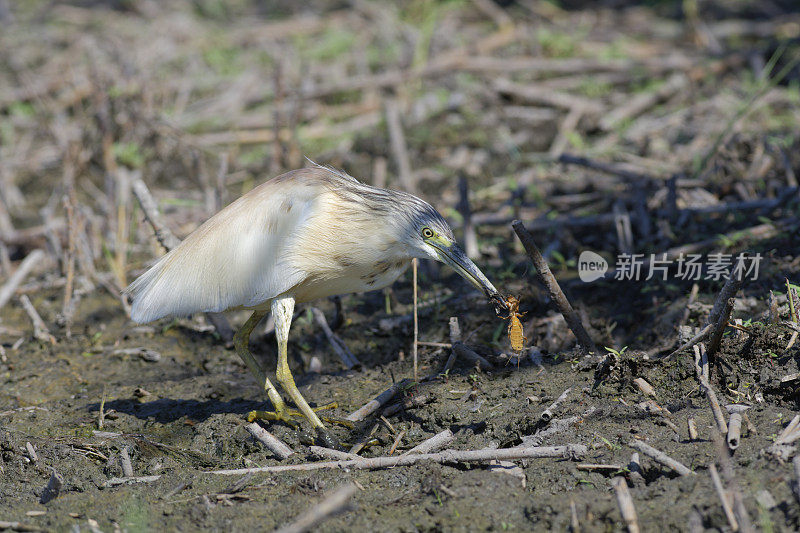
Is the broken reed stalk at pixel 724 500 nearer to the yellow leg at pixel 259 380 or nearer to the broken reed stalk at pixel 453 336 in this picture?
the broken reed stalk at pixel 453 336

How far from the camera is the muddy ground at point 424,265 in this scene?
3.59m

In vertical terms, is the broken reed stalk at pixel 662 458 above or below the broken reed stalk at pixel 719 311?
below

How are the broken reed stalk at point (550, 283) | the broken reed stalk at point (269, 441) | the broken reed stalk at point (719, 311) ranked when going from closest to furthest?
the broken reed stalk at point (719, 311)
the broken reed stalk at point (550, 283)
the broken reed stalk at point (269, 441)

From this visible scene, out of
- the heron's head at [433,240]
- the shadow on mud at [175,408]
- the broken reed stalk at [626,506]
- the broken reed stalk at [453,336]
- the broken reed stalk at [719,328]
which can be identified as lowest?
the shadow on mud at [175,408]

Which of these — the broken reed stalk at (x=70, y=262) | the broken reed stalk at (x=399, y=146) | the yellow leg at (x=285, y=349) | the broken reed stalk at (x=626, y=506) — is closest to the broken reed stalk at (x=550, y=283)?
the broken reed stalk at (x=626, y=506)

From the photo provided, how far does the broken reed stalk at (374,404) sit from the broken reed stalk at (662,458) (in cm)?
141

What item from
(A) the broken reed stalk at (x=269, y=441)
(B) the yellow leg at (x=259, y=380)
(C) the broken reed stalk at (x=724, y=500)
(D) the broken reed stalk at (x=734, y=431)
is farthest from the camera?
(B) the yellow leg at (x=259, y=380)

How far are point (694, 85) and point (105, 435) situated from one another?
287 inches

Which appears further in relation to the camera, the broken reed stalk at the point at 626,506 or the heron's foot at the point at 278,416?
the heron's foot at the point at 278,416

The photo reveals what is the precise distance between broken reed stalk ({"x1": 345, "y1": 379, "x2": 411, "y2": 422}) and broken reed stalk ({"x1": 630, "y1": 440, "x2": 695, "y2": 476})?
1414 mm

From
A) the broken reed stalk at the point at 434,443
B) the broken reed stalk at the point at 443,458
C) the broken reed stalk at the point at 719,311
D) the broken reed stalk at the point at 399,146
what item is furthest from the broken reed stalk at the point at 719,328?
the broken reed stalk at the point at 399,146

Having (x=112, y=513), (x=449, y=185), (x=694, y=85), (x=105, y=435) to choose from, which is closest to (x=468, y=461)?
(x=112, y=513)

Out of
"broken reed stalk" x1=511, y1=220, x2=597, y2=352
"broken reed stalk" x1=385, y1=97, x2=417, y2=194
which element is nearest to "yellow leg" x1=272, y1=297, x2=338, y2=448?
"broken reed stalk" x1=511, y1=220, x2=597, y2=352

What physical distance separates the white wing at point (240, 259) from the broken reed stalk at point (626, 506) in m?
2.03
